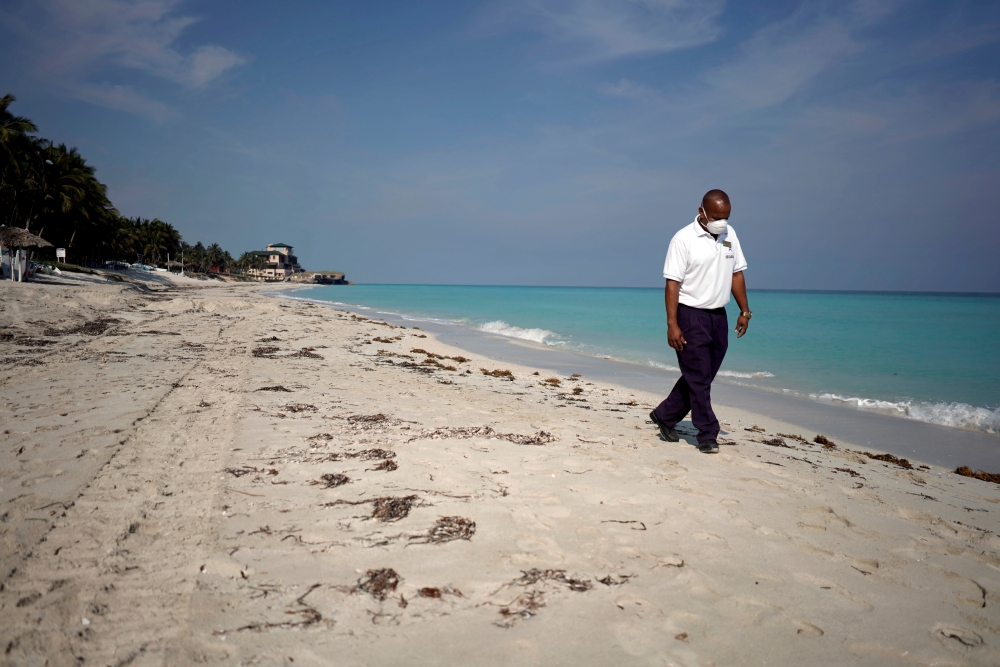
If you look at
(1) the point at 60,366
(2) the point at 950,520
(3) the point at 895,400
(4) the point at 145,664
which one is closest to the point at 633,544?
(4) the point at 145,664

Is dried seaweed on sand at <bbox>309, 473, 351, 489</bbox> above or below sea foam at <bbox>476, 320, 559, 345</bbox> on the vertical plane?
below

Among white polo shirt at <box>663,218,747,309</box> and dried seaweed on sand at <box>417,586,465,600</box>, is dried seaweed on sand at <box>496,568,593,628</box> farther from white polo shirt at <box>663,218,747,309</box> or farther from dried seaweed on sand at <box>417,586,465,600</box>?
white polo shirt at <box>663,218,747,309</box>

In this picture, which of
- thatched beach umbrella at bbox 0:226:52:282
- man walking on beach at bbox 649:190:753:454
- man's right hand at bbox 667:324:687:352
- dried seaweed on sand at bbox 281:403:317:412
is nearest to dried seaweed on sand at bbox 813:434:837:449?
man walking on beach at bbox 649:190:753:454

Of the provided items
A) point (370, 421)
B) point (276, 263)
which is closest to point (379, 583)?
point (370, 421)

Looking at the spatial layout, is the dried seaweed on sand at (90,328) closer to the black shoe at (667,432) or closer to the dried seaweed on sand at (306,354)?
the dried seaweed on sand at (306,354)

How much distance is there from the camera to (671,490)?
3420mm

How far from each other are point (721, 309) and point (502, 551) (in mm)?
2990

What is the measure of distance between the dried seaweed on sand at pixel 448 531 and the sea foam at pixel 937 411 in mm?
8992

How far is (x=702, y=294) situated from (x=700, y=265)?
0.81 ft

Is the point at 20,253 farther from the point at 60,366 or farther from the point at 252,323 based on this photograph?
the point at 60,366

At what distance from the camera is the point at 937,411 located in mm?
8812

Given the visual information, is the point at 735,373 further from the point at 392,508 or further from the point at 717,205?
the point at 392,508

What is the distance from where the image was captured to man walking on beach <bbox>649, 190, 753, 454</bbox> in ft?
14.0

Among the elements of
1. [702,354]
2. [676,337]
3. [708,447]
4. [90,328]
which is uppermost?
[676,337]
